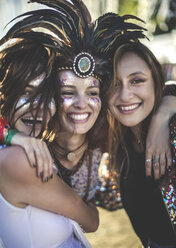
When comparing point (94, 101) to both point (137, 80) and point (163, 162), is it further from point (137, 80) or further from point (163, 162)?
point (163, 162)

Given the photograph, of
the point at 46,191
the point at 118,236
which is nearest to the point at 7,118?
the point at 46,191

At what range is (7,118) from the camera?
5.62 feet

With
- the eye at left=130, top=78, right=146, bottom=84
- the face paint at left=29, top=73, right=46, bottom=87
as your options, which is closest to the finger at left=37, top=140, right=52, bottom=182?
the face paint at left=29, top=73, right=46, bottom=87

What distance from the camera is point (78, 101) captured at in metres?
1.89

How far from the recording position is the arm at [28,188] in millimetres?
1306

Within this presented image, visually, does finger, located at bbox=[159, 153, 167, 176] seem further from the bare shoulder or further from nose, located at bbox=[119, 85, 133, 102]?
the bare shoulder

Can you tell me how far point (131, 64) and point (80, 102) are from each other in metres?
0.47

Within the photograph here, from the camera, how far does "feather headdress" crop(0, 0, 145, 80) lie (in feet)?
5.95

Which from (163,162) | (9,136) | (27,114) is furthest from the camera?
(163,162)

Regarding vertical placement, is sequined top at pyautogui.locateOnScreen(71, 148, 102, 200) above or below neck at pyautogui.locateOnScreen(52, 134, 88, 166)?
below

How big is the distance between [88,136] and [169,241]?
3.52ft

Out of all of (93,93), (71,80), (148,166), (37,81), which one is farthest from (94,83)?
(148,166)

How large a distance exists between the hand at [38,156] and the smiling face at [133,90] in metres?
0.76

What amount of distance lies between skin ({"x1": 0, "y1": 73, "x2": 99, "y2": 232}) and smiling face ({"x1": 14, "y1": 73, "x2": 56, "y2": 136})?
1.04 ft
